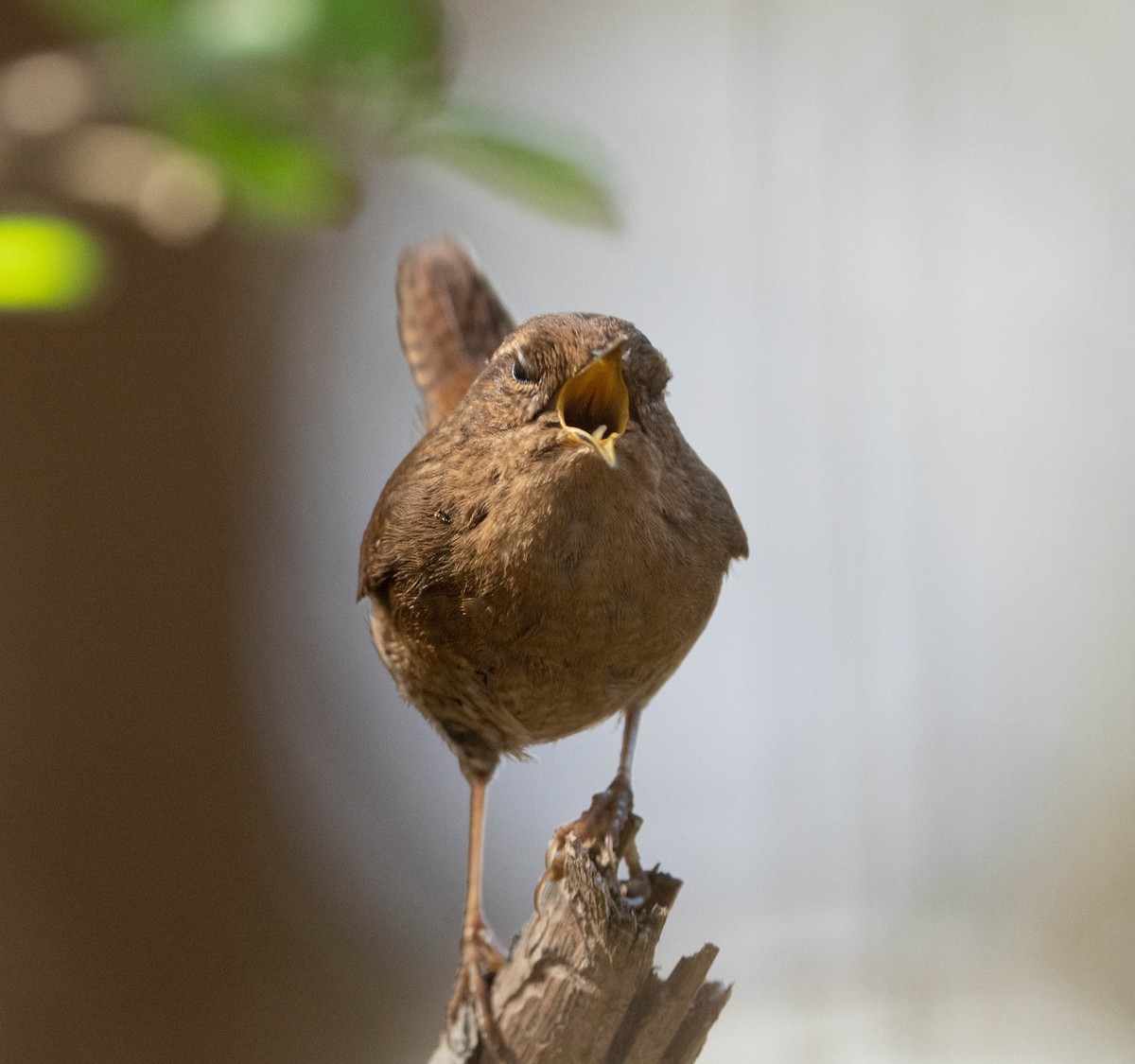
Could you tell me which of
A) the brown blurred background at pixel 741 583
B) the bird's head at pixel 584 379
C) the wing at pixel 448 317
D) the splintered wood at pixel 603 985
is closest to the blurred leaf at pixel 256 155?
the brown blurred background at pixel 741 583

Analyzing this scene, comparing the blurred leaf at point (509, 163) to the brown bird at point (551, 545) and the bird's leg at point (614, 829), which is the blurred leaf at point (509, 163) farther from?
the bird's leg at point (614, 829)

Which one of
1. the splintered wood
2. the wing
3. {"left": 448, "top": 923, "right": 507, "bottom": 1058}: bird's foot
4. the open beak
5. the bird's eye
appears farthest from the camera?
the wing

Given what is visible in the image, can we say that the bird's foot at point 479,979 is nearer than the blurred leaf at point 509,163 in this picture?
Yes

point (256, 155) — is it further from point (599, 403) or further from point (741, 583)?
point (741, 583)

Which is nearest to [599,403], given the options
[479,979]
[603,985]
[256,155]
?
[603,985]

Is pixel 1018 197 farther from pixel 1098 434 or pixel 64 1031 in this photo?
pixel 64 1031

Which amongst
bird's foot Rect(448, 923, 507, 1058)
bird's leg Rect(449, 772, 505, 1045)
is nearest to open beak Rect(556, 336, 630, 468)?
bird's leg Rect(449, 772, 505, 1045)

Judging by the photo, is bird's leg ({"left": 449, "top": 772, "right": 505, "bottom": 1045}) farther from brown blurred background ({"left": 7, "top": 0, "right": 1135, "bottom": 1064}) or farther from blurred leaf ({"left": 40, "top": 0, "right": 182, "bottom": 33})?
blurred leaf ({"left": 40, "top": 0, "right": 182, "bottom": 33})

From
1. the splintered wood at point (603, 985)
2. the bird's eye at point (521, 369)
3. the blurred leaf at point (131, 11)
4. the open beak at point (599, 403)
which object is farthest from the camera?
the blurred leaf at point (131, 11)
